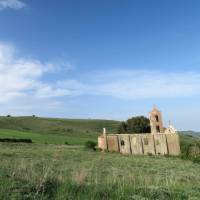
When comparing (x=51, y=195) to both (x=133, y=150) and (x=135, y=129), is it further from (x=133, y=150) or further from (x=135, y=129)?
(x=135, y=129)

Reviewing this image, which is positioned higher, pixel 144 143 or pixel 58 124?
pixel 58 124

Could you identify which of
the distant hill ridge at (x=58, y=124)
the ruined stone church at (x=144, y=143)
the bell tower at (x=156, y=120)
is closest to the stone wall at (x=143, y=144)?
the ruined stone church at (x=144, y=143)

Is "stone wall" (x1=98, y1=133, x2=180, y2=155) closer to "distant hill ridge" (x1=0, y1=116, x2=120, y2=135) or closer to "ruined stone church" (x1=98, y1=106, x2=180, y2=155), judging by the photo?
"ruined stone church" (x1=98, y1=106, x2=180, y2=155)

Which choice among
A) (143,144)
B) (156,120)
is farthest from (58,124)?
(143,144)

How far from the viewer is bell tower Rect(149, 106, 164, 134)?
54.6 m

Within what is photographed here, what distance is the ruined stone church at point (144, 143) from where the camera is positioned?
38531 mm

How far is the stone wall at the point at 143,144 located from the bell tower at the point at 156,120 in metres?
10.7

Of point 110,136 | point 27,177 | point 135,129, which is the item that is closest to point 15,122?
point 135,129

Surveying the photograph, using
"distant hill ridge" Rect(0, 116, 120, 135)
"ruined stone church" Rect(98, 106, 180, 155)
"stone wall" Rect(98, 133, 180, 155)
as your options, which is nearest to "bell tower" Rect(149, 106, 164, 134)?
"ruined stone church" Rect(98, 106, 180, 155)

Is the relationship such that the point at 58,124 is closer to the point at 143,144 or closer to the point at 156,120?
the point at 156,120

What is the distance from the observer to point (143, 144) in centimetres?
4212

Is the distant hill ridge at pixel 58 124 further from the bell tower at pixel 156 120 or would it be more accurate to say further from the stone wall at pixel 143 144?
the stone wall at pixel 143 144

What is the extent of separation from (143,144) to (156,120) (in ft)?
45.0

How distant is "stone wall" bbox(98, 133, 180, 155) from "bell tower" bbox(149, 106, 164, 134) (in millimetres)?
10749
